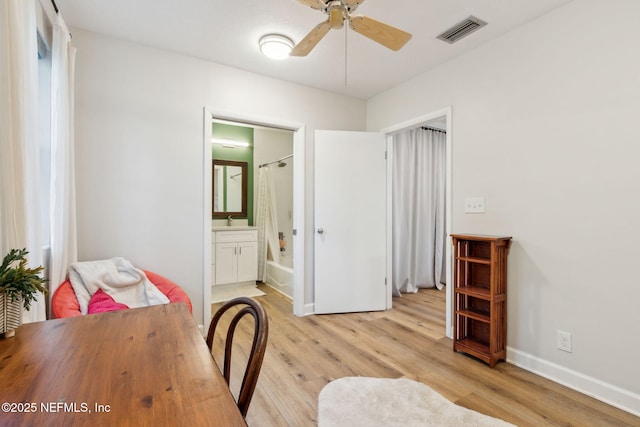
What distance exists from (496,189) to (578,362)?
1281 millimetres

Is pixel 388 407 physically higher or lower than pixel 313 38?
lower

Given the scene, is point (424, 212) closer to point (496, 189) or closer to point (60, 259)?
point (496, 189)

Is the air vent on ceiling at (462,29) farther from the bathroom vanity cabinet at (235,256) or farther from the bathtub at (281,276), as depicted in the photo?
the bathroom vanity cabinet at (235,256)

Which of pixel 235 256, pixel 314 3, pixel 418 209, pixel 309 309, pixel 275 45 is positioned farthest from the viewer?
pixel 418 209

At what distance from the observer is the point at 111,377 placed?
2.43 feet

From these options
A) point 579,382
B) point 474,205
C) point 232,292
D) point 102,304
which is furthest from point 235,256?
point 579,382

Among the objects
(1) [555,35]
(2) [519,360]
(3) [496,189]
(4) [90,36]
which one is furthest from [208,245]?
(1) [555,35]

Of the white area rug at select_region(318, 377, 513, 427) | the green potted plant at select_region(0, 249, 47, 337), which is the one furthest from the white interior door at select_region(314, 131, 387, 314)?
the green potted plant at select_region(0, 249, 47, 337)

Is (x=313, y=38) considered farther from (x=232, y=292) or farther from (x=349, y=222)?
(x=232, y=292)

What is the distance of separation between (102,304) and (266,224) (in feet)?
9.37

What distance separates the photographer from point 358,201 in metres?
3.47

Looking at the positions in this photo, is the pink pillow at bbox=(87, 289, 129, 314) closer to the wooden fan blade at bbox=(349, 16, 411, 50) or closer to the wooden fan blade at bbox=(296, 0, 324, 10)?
the wooden fan blade at bbox=(296, 0, 324, 10)

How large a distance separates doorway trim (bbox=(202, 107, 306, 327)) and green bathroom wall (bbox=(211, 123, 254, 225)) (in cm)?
182

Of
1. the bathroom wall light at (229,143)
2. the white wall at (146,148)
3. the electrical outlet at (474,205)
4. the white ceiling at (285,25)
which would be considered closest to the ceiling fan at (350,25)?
the white ceiling at (285,25)
